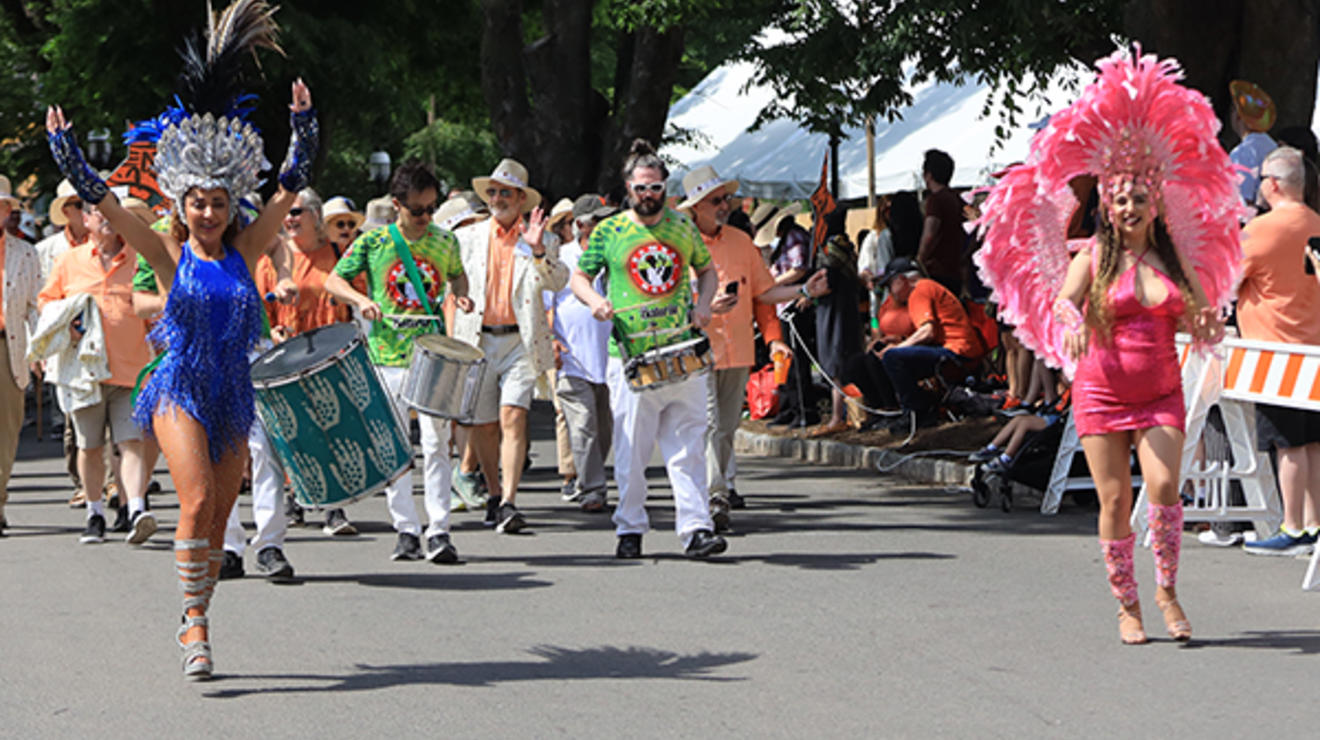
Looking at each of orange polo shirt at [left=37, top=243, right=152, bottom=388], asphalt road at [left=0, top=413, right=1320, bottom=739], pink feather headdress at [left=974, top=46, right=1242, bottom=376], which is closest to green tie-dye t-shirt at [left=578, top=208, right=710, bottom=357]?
asphalt road at [left=0, top=413, right=1320, bottom=739]

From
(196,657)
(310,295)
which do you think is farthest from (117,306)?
(196,657)

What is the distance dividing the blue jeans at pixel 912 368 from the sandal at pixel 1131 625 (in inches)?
298

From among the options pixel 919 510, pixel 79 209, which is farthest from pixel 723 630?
pixel 79 209

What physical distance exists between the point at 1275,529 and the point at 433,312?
15.2 feet

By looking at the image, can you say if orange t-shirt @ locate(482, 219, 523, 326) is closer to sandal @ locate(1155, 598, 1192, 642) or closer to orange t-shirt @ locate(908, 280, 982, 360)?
orange t-shirt @ locate(908, 280, 982, 360)

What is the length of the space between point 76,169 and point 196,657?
185 cm

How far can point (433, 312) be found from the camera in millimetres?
10289

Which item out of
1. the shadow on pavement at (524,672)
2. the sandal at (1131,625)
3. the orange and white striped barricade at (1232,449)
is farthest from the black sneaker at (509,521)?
the sandal at (1131,625)

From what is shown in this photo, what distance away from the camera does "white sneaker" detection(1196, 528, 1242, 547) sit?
411 inches

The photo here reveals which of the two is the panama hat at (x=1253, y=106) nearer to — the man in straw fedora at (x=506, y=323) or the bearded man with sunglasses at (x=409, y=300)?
the man in straw fedora at (x=506, y=323)

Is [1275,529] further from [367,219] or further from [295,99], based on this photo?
[367,219]

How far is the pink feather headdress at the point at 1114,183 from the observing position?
769 centimetres

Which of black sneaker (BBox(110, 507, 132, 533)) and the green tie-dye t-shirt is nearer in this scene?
the green tie-dye t-shirt

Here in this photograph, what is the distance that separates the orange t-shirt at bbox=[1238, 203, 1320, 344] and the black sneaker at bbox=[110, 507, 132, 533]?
6.75 m
